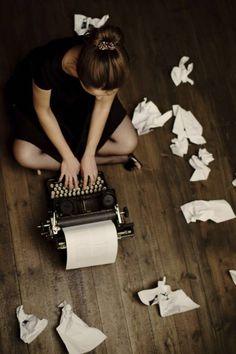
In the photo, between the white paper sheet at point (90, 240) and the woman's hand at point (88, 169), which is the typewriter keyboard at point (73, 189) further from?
the white paper sheet at point (90, 240)

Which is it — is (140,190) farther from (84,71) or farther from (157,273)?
(84,71)

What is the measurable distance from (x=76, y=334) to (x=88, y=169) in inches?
30.2

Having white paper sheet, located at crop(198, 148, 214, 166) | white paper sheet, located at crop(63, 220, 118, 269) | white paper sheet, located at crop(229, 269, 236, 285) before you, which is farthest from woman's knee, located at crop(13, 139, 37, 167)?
white paper sheet, located at crop(229, 269, 236, 285)

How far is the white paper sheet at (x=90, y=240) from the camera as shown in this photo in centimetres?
217

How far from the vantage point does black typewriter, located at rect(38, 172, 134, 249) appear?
2246 millimetres

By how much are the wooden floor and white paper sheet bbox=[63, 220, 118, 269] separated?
271mm

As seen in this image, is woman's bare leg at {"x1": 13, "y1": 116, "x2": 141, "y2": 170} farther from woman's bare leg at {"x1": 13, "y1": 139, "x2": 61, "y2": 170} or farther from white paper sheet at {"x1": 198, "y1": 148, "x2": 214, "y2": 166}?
white paper sheet at {"x1": 198, "y1": 148, "x2": 214, "y2": 166}

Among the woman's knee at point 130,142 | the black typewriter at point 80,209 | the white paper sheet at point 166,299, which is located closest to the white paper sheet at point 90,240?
the black typewriter at point 80,209

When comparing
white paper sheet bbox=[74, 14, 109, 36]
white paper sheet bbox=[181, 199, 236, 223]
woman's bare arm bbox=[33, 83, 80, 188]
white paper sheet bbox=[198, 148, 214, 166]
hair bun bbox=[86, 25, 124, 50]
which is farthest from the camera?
white paper sheet bbox=[74, 14, 109, 36]

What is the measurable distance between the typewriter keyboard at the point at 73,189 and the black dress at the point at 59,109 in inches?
5.3

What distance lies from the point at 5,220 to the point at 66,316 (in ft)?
1.80

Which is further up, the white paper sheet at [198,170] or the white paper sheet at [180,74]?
the white paper sheet at [180,74]

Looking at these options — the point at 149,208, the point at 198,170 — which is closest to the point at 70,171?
the point at 149,208

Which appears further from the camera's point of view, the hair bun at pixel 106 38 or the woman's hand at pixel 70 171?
the woman's hand at pixel 70 171
